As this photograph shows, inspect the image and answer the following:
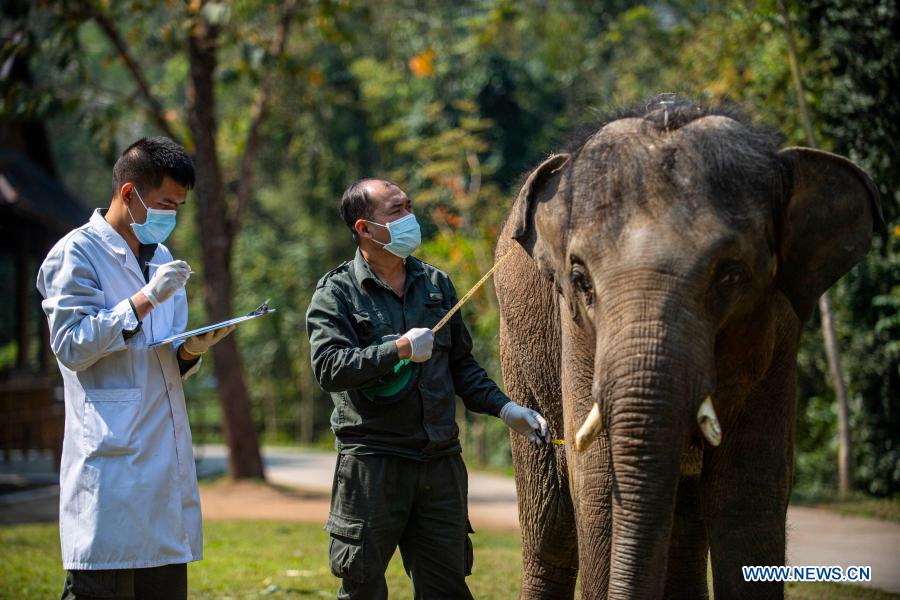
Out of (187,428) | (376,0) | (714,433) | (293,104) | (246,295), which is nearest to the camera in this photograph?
(714,433)

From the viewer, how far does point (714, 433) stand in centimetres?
410

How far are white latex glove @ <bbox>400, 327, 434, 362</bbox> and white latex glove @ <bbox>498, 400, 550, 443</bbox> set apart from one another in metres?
0.47

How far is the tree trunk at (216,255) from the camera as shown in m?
14.8

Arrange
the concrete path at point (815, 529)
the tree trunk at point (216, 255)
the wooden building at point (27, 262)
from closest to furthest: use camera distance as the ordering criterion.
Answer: the concrete path at point (815, 529)
the tree trunk at point (216, 255)
the wooden building at point (27, 262)

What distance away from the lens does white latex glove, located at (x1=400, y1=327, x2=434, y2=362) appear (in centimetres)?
465

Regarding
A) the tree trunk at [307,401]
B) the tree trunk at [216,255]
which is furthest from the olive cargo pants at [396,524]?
the tree trunk at [307,401]

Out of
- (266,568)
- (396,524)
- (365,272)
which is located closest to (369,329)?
(365,272)

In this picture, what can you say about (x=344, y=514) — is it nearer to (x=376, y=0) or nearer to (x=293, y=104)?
(x=293, y=104)

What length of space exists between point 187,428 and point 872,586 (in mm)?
4904

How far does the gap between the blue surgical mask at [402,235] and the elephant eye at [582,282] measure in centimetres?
79

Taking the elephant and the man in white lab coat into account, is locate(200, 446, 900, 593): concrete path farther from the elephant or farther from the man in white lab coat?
the man in white lab coat

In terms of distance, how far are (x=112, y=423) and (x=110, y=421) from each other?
0.01 m

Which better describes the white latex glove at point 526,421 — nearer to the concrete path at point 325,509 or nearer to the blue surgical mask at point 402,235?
the blue surgical mask at point 402,235

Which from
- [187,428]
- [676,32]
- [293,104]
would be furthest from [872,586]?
[293,104]
